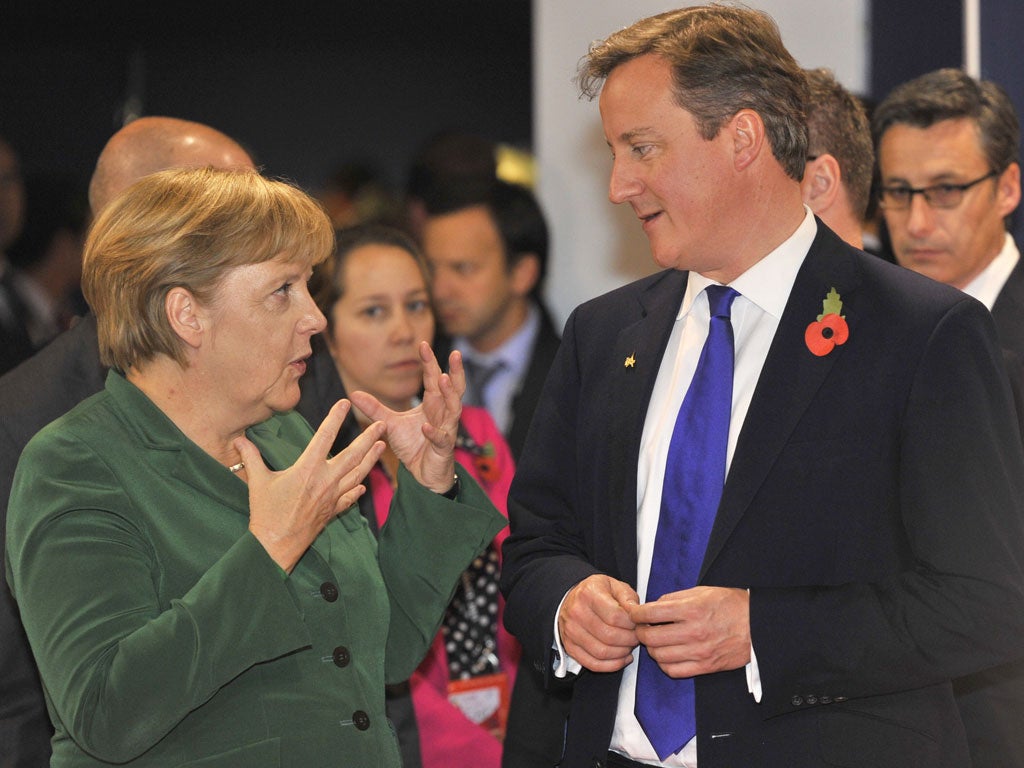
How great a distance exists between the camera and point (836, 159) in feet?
9.52

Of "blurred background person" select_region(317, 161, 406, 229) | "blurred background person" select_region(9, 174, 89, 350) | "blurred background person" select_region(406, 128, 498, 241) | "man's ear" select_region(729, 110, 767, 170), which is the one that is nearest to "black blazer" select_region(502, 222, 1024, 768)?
"man's ear" select_region(729, 110, 767, 170)

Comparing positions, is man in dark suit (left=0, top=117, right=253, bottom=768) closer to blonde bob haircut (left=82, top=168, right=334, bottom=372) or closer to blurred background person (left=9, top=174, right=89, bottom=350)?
blonde bob haircut (left=82, top=168, right=334, bottom=372)

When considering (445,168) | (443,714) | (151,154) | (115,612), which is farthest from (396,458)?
(445,168)

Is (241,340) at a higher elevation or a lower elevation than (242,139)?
lower

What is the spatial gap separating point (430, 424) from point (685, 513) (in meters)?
0.51

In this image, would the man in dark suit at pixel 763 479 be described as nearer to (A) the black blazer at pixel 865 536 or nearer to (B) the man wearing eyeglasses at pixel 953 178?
(A) the black blazer at pixel 865 536

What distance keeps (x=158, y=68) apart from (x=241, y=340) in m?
9.50

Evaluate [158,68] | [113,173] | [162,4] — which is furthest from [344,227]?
[158,68]

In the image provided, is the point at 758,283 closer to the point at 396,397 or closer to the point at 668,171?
the point at 668,171

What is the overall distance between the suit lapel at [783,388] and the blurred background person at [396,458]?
3.75 feet

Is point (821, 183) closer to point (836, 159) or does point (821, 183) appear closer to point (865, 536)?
point (836, 159)

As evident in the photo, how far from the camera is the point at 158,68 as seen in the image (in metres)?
11.1

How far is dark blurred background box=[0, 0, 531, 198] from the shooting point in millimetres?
10797

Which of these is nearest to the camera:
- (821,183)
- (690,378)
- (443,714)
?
(690,378)
